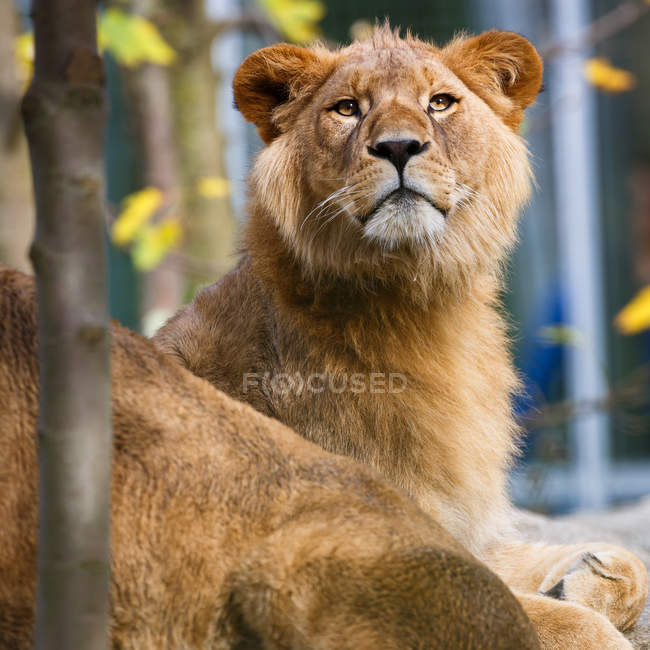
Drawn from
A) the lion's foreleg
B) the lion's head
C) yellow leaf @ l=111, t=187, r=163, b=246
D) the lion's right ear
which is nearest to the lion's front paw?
the lion's foreleg

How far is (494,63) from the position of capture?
151 inches

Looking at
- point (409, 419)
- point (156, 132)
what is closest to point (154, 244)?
point (156, 132)

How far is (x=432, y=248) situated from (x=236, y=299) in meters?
0.69

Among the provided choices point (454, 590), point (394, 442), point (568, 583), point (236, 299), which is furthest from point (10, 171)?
point (454, 590)

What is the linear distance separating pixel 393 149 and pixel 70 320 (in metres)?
1.82

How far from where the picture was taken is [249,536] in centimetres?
206

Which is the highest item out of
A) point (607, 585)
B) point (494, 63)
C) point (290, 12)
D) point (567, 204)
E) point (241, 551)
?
point (290, 12)

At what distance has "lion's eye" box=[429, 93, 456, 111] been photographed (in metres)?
3.60

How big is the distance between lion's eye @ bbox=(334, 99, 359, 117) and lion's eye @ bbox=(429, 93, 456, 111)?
254 mm

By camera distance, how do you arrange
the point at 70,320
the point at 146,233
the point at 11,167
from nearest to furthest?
the point at 70,320, the point at 11,167, the point at 146,233

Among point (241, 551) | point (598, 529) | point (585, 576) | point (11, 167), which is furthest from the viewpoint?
point (598, 529)

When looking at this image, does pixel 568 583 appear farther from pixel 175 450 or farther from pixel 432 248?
pixel 175 450

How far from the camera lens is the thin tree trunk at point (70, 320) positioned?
1643 mm

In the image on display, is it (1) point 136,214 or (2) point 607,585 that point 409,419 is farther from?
(1) point 136,214
